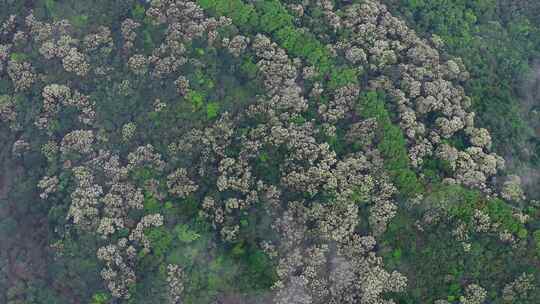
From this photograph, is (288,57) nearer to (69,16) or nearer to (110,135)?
(110,135)

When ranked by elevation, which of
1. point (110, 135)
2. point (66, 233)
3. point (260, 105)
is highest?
point (260, 105)

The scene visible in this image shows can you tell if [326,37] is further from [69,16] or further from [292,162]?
[69,16]

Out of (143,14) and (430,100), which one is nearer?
(430,100)

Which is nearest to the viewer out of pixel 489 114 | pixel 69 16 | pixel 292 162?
pixel 292 162

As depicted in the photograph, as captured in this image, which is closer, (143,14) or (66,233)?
(66,233)

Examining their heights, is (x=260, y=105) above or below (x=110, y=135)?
above

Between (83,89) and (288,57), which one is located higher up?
(288,57)

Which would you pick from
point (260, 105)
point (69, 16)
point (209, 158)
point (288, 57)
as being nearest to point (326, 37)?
point (288, 57)

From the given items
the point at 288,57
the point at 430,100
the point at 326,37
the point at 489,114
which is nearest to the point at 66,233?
the point at 288,57

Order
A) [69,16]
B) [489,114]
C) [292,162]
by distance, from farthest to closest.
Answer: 1. [69,16]
2. [489,114]
3. [292,162]
